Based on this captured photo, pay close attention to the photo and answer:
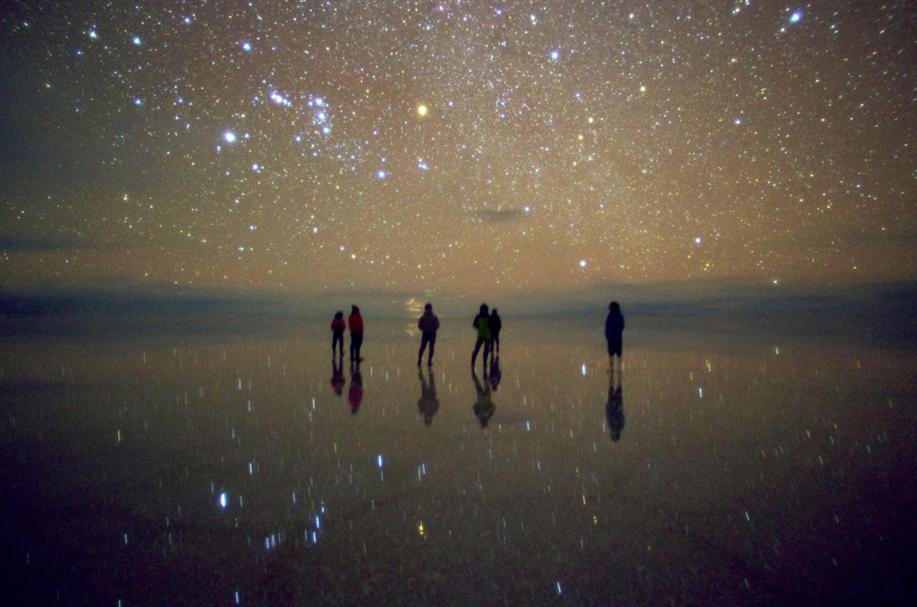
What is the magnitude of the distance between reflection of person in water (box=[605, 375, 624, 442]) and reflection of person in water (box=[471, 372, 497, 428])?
60.9 inches

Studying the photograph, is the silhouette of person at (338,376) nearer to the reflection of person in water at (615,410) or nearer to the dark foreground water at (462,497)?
the dark foreground water at (462,497)

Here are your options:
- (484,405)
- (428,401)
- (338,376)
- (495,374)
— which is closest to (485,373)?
(495,374)

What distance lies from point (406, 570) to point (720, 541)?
6.47 feet

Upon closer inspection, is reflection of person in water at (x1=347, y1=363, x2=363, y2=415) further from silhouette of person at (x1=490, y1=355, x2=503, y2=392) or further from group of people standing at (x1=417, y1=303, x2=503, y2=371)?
silhouette of person at (x1=490, y1=355, x2=503, y2=392)

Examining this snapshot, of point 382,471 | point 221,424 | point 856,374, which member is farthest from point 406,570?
point 856,374

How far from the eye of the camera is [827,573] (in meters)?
2.79

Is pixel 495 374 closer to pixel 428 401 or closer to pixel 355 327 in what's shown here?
pixel 428 401

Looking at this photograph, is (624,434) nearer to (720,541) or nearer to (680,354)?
(720,541)

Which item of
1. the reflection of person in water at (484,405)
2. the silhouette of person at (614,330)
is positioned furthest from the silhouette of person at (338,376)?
the silhouette of person at (614,330)

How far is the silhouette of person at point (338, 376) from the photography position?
9117 mm

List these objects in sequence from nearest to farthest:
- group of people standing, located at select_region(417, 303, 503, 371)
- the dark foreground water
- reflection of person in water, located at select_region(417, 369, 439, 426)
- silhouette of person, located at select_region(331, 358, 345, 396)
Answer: the dark foreground water
reflection of person in water, located at select_region(417, 369, 439, 426)
silhouette of person, located at select_region(331, 358, 345, 396)
group of people standing, located at select_region(417, 303, 503, 371)

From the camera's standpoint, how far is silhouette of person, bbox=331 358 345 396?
29.9 feet

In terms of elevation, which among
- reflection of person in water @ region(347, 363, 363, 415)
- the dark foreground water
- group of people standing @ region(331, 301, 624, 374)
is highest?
group of people standing @ region(331, 301, 624, 374)

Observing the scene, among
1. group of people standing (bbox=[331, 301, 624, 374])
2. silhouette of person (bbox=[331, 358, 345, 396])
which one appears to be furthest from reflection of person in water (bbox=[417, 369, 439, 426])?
group of people standing (bbox=[331, 301, 624, 374])
